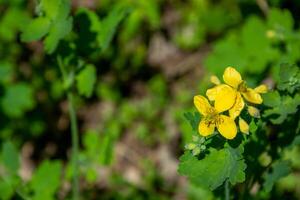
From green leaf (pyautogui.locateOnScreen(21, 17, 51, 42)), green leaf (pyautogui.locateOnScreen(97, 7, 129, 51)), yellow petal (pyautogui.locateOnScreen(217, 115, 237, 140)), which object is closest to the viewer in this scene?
yellow petal (pyautogui.locateOnScreen(217, 115, 237, 140))

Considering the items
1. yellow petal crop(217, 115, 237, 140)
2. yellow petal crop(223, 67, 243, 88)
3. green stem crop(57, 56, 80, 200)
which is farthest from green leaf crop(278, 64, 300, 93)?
green stem crop(57, 56, 80, 200)

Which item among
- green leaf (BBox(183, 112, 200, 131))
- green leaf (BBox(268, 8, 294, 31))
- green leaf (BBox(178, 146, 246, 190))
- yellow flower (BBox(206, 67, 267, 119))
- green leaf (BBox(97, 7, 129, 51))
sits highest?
green leaf (BBox(268, 8, 294, 31))

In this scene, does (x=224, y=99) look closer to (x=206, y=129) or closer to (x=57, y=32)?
(x=206, y=129)

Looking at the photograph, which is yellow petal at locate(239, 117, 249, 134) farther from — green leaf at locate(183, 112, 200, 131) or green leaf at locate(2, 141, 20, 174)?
green leaf at locate(2, 141, 20, 174)

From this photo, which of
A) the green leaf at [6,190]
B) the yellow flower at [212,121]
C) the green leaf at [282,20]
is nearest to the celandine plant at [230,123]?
the yellow flower at [212,121]

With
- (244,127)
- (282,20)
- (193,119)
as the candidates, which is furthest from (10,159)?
(282,20)

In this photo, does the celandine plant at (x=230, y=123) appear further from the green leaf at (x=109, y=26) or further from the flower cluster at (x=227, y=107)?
the green leaf at (x=109, y=26)
